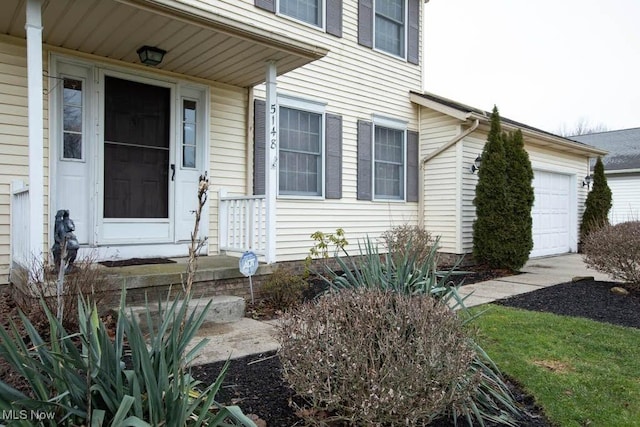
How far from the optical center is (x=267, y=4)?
6.72 m

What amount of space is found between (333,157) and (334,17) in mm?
2545

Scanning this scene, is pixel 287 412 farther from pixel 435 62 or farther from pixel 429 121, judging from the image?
pixel 435 62

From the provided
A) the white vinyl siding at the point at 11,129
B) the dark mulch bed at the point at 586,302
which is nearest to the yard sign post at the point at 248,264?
the white vinyl siding at the point at 11,129

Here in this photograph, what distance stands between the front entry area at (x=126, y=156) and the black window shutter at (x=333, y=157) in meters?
2.29

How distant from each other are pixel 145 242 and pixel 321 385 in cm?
420

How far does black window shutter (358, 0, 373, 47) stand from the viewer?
26.8ft

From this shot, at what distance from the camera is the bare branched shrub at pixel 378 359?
190 cm

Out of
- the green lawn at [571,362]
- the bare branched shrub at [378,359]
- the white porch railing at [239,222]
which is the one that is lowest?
the green lawn at [571,362]

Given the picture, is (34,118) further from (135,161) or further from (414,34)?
(414,34)

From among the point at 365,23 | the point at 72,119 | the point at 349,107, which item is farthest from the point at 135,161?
the point at 365,23

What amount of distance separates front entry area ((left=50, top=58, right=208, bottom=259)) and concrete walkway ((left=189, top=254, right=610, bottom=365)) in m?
1.91

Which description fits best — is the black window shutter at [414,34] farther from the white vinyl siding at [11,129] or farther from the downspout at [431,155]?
the white vinyl siding at [11,129]

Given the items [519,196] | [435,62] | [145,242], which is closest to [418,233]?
[519,196]

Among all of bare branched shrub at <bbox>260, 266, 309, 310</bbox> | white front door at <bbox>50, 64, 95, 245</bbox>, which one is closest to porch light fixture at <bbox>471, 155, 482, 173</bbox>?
bare branched shrub at <bbox>260, 266, 309, 310</bbox>
